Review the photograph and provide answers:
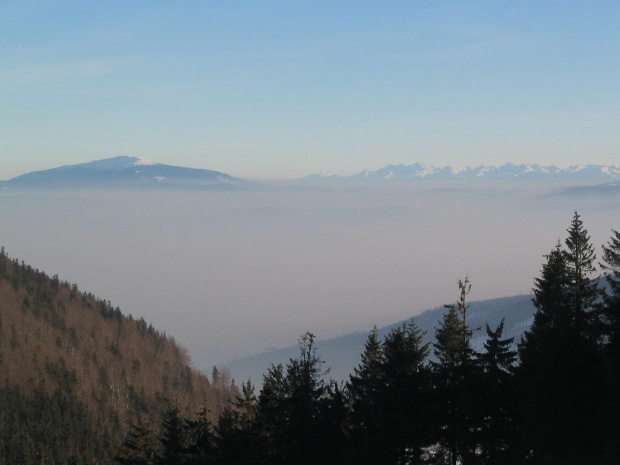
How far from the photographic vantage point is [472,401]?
96.3ft

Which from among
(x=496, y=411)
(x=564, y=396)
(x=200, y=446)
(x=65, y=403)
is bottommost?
(x=65, y=403)

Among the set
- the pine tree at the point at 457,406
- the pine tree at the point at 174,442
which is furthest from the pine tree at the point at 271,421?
the pine tree at the point at 457,406

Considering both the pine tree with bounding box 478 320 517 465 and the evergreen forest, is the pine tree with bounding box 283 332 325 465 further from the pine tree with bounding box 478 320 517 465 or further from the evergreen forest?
the pine tree with bounding box 478 320 517 465

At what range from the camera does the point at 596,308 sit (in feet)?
95.1

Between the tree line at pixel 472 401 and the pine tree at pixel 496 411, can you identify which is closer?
the tree line at pixel 472 401

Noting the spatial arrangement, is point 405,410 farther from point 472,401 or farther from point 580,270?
point 580,270

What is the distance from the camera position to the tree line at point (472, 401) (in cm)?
2622

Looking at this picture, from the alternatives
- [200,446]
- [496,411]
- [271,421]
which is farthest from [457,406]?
[200,446]

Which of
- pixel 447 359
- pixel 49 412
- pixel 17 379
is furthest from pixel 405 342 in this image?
pixel 17 379

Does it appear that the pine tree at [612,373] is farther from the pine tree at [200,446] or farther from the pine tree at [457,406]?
the pine tree at [200,446]

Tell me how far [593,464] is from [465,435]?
5.61m

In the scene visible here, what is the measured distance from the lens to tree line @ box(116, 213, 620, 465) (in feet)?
86.0

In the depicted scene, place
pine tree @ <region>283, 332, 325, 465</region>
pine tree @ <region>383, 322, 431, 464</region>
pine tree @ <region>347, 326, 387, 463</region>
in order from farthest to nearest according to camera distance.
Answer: pine tree @ <region>283, 332, 325, 465</region>
pine tree @ <region>347, 326, 387, 463</region>
pine tree @ <region>383, 322, 431, 464</region>

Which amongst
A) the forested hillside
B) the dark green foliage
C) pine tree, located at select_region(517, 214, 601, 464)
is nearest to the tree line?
pine tree, located at select_region(517, 214, 601, 464)
